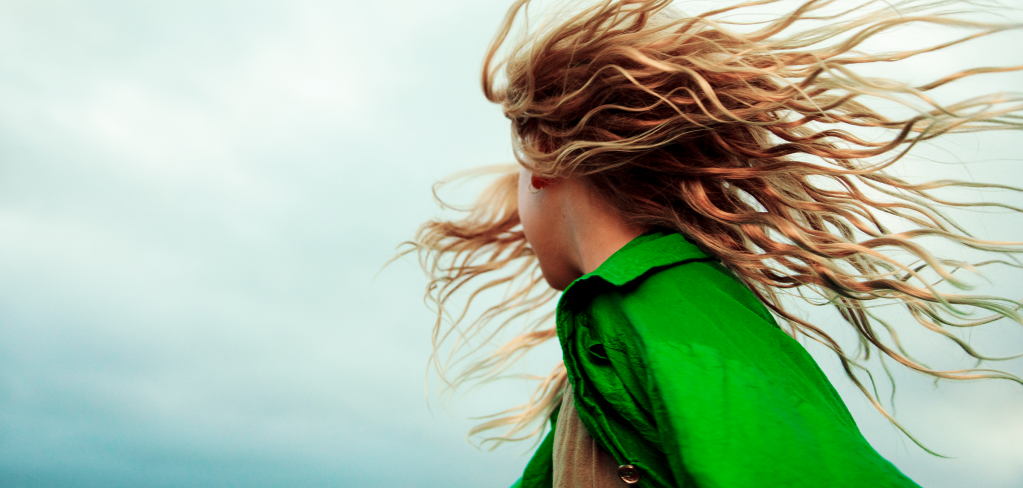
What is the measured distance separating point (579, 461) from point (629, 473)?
0.24 meters

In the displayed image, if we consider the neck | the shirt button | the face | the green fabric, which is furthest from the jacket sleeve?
the face

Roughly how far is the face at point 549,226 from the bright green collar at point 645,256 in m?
0.28

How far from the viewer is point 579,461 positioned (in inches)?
56.6

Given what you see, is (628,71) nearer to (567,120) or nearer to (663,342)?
(567,120)

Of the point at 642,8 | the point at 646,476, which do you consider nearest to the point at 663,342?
the point at 646,476

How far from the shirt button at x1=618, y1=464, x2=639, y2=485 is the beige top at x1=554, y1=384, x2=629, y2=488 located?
104 millimetres

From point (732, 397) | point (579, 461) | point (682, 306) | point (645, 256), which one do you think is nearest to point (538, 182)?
point (645, 256)

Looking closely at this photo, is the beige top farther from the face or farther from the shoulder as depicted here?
the face

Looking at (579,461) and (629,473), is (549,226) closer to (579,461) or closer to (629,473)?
(579,461)

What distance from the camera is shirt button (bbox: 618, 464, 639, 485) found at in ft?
3.95

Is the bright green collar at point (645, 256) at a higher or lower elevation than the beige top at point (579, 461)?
higher

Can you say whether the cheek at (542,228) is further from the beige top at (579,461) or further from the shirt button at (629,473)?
the shirt button at (629,473)

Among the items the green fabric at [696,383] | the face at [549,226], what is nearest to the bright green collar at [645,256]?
the green fabric at [696,383]

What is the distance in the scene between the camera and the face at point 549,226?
171cm
